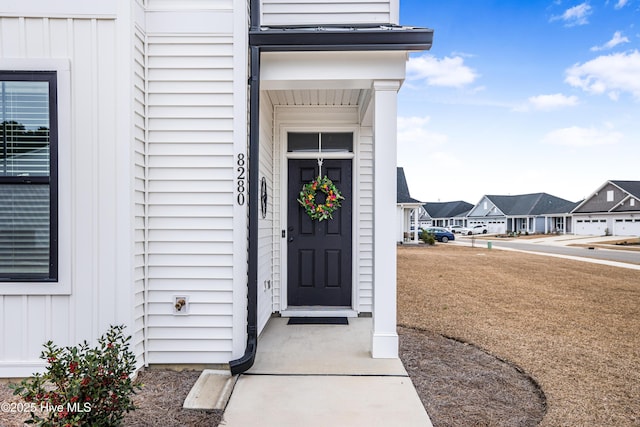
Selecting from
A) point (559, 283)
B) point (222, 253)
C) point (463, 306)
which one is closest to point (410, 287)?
point (463, 306)

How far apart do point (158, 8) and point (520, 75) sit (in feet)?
62.3

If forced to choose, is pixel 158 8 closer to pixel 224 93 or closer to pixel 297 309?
pixel 224 93

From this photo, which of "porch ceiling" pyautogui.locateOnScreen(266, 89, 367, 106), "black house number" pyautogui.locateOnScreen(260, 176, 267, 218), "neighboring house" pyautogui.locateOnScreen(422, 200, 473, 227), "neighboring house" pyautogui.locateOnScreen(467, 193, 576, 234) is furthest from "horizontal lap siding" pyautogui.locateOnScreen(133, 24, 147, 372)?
"neighboring house" pyautogui.locateOnScreen(422, 200, 473, 227)

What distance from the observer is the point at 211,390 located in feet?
8.01

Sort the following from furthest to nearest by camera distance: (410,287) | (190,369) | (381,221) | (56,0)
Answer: (410,287) < (381,221) < (190,369) < (56,0)

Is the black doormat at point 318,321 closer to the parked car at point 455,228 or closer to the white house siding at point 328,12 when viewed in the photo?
the white house siding at point 328,12

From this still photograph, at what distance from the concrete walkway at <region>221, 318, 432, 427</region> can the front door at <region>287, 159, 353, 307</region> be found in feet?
3.33

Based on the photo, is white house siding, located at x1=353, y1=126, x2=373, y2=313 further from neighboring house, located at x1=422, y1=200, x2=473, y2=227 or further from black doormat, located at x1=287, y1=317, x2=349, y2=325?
neighboring house, located at x1=422, y1=200, x2=473, y2=227

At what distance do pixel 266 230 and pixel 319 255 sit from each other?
33.4 inches

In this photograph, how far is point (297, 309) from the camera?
4500mm

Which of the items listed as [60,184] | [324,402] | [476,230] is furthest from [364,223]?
[476,230]

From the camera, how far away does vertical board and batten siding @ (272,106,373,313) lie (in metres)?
4.46

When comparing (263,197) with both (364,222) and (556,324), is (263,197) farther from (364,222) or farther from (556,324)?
(556,324)

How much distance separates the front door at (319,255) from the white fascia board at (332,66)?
159cm
